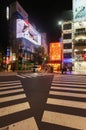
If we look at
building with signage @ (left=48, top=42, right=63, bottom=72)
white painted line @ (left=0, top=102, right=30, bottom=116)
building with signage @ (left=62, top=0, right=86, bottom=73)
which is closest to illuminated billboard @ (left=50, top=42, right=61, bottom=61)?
building with signage @ (left=48, top=42, right=63, bottom=72)

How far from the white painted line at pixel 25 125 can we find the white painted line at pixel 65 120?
12.9 inches

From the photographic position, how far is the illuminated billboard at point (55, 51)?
63.5 m

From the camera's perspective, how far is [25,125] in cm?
429

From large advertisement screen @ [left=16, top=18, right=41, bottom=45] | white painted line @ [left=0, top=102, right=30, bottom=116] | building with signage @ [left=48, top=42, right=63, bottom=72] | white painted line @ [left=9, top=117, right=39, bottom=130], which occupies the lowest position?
white painted line @ [left=9, top=117, right=39, bottom=130]

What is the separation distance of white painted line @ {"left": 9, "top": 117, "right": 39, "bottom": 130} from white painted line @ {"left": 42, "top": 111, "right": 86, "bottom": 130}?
0.33 metres

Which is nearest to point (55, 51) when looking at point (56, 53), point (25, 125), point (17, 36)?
point (56, 53)

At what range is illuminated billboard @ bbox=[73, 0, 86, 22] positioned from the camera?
52594 mm

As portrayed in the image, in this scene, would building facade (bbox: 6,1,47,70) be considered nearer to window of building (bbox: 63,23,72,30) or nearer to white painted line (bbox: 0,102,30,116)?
window of building (bbox: 63,23,72,30)

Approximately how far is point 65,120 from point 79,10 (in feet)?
170

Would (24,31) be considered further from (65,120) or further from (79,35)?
(65,120)

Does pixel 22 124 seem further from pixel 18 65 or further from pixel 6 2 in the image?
pixel 6 2

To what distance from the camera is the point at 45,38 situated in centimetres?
9550

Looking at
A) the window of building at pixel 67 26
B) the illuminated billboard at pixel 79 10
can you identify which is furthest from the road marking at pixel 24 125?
the window of building at pixel 67 26

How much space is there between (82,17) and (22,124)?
51937 millimetres
